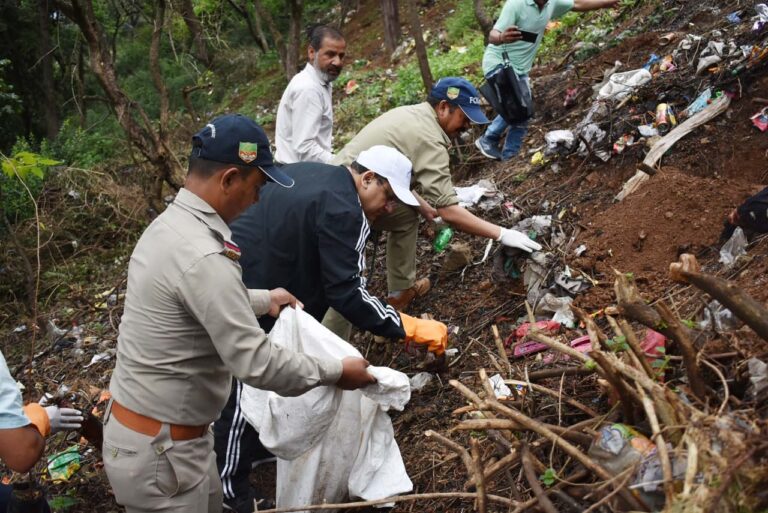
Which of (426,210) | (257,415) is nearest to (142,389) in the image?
(257,415)

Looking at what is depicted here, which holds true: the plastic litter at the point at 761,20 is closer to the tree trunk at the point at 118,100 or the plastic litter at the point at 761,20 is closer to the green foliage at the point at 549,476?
the green foliage at the point at 549,476

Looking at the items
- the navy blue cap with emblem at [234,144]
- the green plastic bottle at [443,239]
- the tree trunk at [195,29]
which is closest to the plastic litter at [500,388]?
the navy blue cap with emblem at [234,144]

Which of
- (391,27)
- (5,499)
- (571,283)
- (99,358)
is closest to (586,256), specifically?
(571,283)

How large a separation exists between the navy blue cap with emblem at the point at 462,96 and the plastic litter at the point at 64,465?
3.25 m

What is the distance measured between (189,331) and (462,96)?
7.93 feet

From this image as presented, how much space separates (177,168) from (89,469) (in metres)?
3.88

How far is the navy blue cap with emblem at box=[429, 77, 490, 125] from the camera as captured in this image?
4047mm

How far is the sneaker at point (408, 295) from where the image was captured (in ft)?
15.1

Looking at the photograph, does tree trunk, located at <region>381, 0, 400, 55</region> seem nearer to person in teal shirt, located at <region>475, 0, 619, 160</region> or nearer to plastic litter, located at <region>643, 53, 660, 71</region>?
person in teal shirt, located at <region>475, 0, 619, 160</region>

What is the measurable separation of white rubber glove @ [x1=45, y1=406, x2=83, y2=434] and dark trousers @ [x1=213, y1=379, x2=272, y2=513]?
2.01ft

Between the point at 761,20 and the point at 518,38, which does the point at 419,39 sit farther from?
the point at 761,20

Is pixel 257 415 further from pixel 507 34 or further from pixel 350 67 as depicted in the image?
pixel 350 67

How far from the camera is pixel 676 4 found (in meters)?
6.79

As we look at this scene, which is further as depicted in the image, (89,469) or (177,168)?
(177,168)
